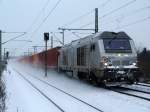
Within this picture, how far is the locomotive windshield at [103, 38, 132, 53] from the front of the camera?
23.5m

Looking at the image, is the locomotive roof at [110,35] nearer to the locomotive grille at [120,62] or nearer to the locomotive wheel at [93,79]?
the locomotive grille at [120,62]

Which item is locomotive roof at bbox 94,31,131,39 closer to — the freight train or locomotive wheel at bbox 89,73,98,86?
the freight train

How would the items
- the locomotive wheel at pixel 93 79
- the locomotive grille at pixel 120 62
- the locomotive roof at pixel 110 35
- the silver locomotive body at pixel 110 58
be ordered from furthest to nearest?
the locomotive wheel at pixel 93 79 → the locomotive roof at pixel 110 35 → the locomotive grille at pixel 120 62 → the silver locomotive body at pixel 110 58

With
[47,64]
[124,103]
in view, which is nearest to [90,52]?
[124,103]

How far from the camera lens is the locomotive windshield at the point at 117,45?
923 inches

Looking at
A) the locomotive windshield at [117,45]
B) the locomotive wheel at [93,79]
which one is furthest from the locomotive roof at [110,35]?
the locomotive wheel at [93,79]

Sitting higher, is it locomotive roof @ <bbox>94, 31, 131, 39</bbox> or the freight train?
locomotive roof @ <bbox>94, 31, 131, 39</bbox>

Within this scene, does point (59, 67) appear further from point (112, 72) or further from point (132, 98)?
point (132, 98)

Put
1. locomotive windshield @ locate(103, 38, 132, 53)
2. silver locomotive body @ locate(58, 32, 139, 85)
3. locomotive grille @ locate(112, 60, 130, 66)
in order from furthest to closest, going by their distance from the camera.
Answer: locomotive windshield @ locate(103, 38, 132, 53) → locomotive grille @ locate(112, 60, 130, 66) → silver locomotive body @ locate(58, 32, 139, 85)

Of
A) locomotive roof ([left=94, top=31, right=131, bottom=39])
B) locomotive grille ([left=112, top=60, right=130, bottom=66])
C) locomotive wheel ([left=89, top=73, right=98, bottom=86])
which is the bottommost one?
locomotive wheel ([left=89, top=73, right=98, bottom=86])

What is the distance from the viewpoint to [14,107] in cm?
1619

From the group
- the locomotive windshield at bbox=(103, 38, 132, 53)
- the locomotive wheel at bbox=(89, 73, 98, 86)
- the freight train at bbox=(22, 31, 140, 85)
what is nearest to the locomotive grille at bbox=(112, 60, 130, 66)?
the freight train at bbox=(22, 31, 140, 85)

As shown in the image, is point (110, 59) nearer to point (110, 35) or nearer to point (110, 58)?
point (110, 58)

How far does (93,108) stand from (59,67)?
25528mm
